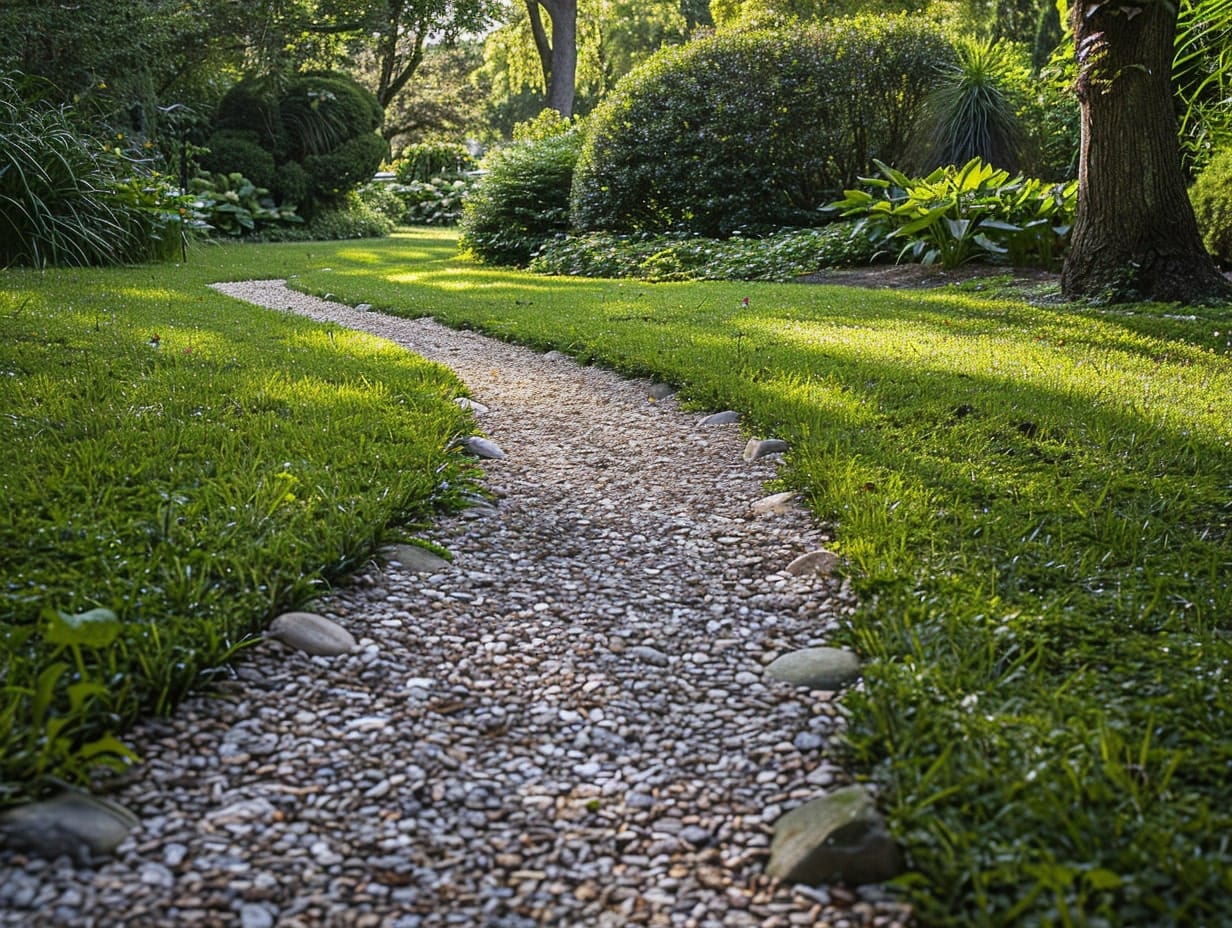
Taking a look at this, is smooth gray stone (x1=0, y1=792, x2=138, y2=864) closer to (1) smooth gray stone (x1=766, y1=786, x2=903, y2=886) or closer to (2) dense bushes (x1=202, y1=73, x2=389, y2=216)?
(1) smooth gray stone (x1=766, y1=786, x2=903, y2=886)

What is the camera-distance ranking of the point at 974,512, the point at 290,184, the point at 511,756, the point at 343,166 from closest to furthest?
1. the point at 511,756
2. the point at 974,512
3. the point at 290,184
4. the point at 343,166

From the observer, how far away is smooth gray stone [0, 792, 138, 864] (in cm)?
141

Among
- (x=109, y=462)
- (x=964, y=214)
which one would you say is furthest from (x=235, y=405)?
(x=964, y=214)

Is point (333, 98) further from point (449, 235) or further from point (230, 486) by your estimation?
point (230, 486)

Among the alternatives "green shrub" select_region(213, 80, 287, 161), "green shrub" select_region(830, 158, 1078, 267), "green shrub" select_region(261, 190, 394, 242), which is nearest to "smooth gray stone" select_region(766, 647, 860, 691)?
"green shrub" select_region(830, 158, 1078, 267)

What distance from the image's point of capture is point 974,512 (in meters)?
2.68

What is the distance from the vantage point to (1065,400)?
12.4ft

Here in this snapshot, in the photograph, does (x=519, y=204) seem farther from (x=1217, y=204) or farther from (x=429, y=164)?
(x=429, y=164)

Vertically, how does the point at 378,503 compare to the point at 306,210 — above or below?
below

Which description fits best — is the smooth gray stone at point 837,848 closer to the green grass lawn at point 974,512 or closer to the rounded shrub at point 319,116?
the green grass lawn at point 974,512

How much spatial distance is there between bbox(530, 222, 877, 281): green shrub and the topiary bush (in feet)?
2.10

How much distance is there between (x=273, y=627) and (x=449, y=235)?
16.1 m

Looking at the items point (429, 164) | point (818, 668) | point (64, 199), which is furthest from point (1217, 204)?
point (429, 164)

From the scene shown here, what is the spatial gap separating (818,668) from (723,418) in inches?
76.9
